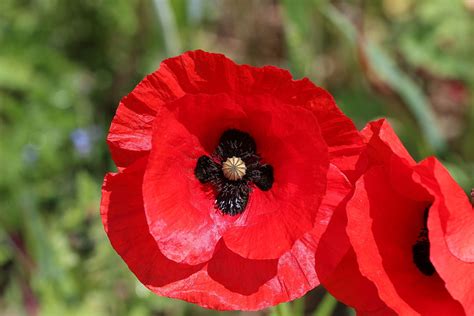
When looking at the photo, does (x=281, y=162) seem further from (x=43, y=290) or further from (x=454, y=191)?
(x=43, y=290)

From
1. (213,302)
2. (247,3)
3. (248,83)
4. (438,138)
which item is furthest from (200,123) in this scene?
(247,3)

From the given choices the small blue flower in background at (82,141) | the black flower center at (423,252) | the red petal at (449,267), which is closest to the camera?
the red petal at (449,267)

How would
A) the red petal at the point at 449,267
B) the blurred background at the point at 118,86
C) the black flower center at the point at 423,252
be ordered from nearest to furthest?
the red petal at the point at 449,267
the black flower center at the point at 423,252
the blurred background at the point at 118,86

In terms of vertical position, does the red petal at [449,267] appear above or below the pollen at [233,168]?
below

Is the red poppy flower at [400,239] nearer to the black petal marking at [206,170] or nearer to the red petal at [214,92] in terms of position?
the red petal at [214,92]

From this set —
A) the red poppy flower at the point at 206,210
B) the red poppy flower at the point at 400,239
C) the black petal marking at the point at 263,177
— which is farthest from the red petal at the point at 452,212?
the black petal marking at the point at 263,177

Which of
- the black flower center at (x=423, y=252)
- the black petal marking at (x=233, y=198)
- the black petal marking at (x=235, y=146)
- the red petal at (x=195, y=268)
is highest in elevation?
the black petal marking at (x=235, y=146)

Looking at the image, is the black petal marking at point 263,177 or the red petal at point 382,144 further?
the black petal marking at point 263,177
